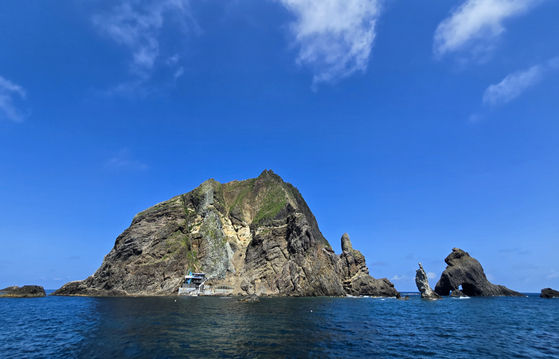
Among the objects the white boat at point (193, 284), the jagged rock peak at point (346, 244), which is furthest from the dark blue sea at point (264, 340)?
the jagged rock peak at point (346, 244)

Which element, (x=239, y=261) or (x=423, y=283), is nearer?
(x=423, y=283)

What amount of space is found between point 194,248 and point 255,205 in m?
47.2

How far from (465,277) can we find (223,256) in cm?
11680

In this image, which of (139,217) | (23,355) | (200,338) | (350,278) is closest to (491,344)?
(200,338)

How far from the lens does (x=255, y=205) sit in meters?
166

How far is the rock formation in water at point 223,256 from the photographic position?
366 ft

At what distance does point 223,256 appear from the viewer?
13262cm

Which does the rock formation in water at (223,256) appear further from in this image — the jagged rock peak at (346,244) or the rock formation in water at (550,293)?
the rock formation in water at (550,293)

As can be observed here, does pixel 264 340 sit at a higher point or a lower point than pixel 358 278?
lower

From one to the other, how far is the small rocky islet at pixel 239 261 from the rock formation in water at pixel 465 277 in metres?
0.40

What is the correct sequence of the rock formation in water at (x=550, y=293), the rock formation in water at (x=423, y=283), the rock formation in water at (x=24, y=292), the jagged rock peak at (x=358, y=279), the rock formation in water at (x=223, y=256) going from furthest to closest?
the rock formation in water at (x=550, y=293) → the jagged rock peak at (x=358, y=279) → the rock formation in water at (x=223, y=256) → the rock formation in water at (x=423, y=283) → the rock formation in water at (x=24, y=292)

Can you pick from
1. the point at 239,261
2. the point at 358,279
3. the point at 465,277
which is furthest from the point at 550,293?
the point at 239,261

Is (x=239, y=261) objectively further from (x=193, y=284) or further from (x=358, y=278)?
(x=358, y=278)

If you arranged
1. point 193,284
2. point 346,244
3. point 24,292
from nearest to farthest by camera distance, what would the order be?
point 24,292 < point 193,284 < point 346,244
